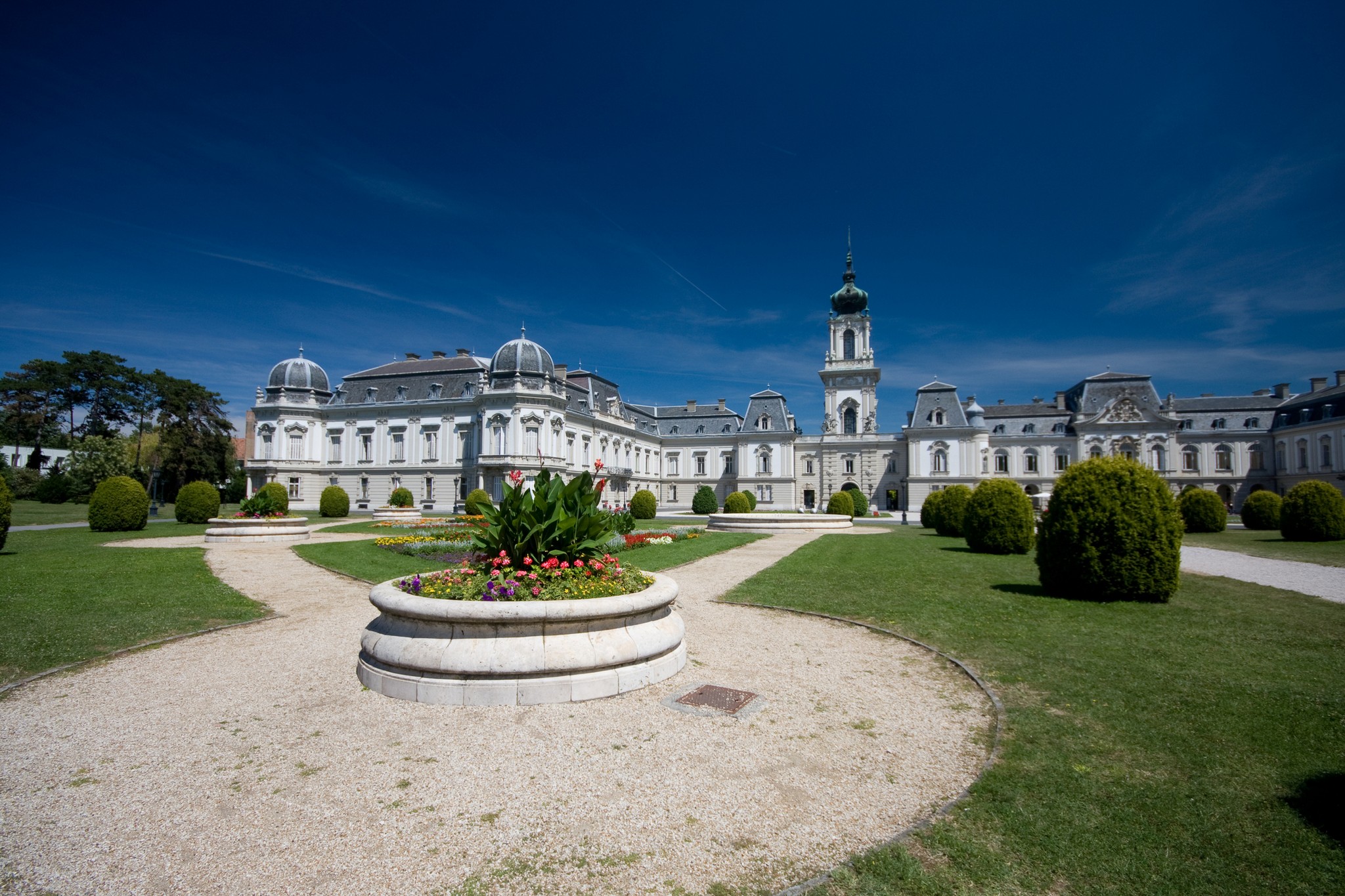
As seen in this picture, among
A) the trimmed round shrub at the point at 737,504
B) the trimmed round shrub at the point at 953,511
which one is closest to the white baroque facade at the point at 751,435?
the trimmed round shrub at the point at 737,504

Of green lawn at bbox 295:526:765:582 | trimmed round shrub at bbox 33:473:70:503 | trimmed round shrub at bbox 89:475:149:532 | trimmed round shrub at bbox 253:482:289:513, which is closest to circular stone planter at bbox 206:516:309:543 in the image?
trimmed round shrub at bbox 253:482:289:513

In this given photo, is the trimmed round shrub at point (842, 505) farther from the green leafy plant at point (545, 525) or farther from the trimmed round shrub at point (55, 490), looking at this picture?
the trimmed round shrub at point (55, 490)

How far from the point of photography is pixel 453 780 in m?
4.23

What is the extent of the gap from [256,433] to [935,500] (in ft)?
164

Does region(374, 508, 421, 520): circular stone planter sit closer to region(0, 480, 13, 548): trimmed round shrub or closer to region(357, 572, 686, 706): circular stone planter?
region(0, 480, 13, 548): trimmed round shrub

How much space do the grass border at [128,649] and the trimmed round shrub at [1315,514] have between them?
31.0m

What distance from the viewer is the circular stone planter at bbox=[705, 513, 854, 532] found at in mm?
27375

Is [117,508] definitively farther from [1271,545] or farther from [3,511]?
[1271,545]

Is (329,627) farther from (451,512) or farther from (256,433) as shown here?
(256,433)

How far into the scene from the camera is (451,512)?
45.8 m

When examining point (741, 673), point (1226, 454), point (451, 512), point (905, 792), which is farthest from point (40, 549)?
point (1226, 454)

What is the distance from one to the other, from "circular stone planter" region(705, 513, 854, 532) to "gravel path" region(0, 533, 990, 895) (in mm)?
20510

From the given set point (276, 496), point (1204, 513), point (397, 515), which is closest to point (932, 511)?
point (1204, 513)

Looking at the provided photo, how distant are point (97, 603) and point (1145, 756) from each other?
13400 mm
